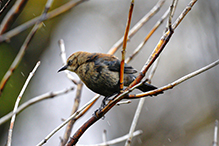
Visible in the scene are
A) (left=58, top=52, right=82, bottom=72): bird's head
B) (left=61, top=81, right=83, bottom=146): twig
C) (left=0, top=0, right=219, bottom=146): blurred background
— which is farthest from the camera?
(left=0, top=0, right=219, bottom=146): blurred background

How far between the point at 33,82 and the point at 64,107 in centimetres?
139

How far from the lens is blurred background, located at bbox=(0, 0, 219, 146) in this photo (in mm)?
6652

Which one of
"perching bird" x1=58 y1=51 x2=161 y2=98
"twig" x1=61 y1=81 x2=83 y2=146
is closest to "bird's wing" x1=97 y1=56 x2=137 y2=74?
"perching bird" x1=58 y1=51 x2=161 y2=98

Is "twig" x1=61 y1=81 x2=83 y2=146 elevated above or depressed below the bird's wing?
below

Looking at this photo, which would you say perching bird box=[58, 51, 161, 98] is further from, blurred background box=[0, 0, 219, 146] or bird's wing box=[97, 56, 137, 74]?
blurred background box=[0, 0, 219, 146]

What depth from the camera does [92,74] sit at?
3.21 metres

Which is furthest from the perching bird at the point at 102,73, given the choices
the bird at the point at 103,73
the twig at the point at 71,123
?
the twig at the point at 71,123

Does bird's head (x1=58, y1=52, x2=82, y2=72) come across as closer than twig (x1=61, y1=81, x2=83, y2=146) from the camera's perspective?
No

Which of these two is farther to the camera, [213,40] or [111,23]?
[111,23]

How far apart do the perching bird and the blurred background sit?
2.86m

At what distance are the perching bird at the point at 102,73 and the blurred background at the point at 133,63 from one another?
9.37 feet

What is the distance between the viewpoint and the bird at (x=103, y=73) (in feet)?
10.2

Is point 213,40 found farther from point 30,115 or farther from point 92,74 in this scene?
point 30,115

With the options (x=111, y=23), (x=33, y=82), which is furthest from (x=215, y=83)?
(x=33, y=82)
